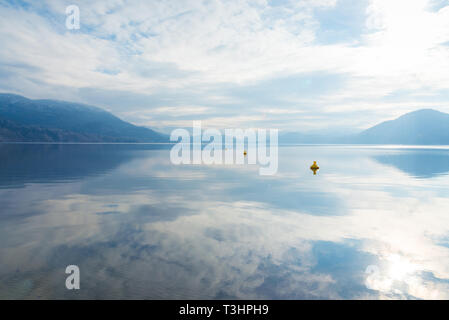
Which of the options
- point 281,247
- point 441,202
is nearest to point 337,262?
point 281,247

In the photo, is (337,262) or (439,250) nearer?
(337,262)

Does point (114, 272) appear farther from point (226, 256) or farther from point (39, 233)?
point (39, 233)

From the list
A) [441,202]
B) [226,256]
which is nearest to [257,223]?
[226,256]

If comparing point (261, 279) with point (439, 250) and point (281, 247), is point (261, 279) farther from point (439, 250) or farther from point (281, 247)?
point (439, 250)

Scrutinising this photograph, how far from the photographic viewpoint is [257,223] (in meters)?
11.6

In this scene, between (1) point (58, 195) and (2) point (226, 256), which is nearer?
(2) point (226, 256)
